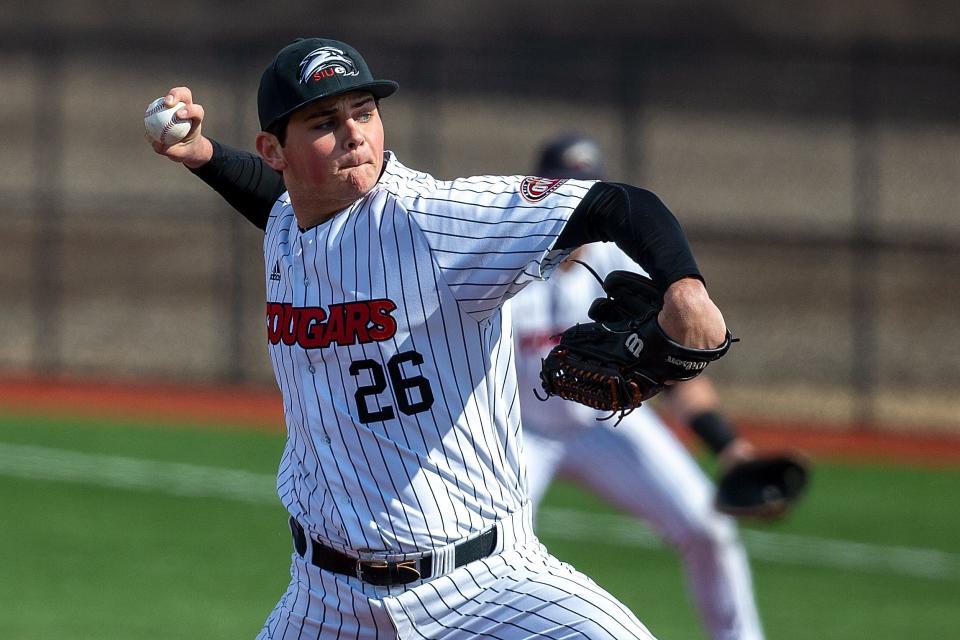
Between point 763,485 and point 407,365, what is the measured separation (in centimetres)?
261

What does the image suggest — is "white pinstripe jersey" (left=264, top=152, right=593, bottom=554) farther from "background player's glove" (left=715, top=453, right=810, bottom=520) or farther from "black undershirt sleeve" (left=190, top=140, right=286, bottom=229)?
"background player's glove" (left=715, top=453, right=810, bottom=520)

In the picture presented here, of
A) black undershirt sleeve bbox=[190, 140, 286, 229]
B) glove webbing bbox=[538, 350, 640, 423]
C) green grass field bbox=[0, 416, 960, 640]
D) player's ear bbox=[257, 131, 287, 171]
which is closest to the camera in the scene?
glove webbing bbox=[538, 350, 640, 423]

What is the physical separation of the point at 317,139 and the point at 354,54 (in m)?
0.25

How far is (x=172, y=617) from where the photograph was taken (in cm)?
755

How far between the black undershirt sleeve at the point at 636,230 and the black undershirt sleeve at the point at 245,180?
132cm

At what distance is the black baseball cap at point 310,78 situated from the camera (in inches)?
149

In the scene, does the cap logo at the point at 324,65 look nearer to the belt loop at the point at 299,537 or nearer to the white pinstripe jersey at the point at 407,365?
the white pinstripe jersey at the point at 407,365

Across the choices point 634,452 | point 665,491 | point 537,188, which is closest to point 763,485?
point 665,491

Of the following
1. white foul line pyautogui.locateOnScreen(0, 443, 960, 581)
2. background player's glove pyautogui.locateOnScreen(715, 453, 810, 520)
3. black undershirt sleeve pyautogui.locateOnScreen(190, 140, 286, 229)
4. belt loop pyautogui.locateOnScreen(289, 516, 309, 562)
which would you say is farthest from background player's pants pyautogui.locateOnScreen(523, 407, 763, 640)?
white foul line pyautogui.locateOnScreen(0, 443, 960, 581)

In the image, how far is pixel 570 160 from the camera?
6.82 m

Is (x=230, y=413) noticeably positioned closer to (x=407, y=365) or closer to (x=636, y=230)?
(x=407, y=365)

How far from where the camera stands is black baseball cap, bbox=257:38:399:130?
3781 millimetres

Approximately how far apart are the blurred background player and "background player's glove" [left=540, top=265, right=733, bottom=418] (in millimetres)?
2629

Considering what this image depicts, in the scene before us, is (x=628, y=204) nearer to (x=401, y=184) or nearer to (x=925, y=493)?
(x=401, y=184)
